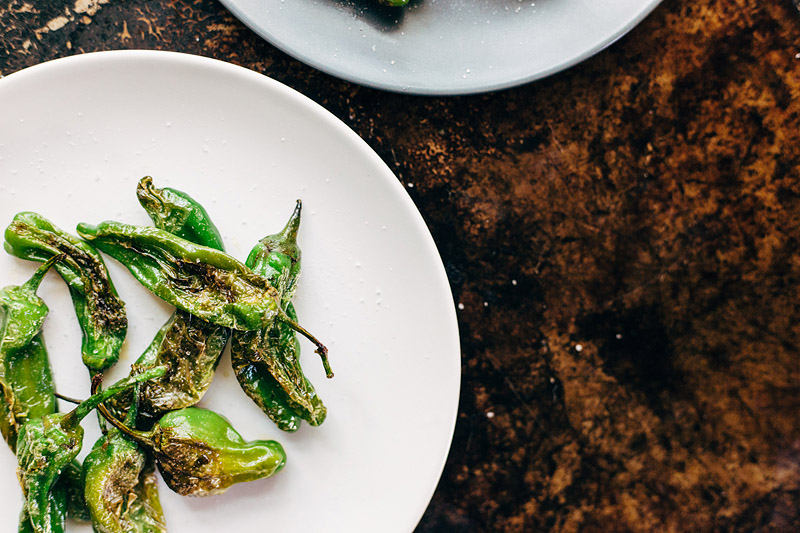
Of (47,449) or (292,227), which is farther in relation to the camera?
(292,227)

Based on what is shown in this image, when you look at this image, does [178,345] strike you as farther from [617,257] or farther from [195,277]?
[617,257]

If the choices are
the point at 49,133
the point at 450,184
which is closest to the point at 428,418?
the point at 450,184

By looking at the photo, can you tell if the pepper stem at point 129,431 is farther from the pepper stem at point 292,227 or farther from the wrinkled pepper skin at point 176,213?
the pepper stem at point 292,227

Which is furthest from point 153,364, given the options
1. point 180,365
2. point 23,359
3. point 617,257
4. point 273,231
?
point 617,257

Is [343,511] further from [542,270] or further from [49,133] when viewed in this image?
[49,133]

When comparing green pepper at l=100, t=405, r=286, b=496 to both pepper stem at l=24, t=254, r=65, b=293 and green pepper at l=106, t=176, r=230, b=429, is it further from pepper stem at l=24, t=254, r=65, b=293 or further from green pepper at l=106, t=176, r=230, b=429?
pepper stem at l=24, t=254, r=65, b=293

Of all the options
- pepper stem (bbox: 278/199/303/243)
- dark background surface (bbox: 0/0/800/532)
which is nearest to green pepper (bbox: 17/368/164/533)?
pepper stem (bbox: 278/199/303/243)
